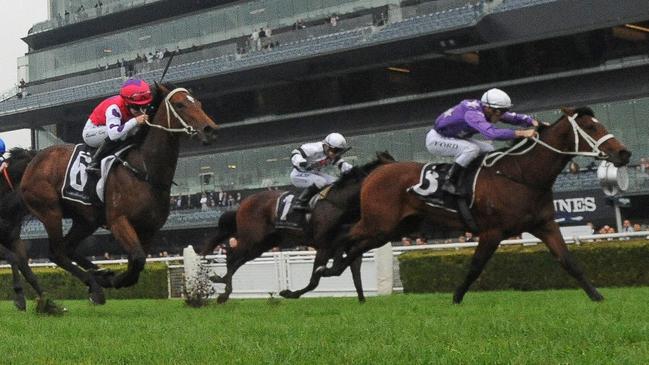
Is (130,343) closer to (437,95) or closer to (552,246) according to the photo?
(552,246)

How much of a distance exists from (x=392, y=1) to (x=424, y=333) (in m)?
28.8

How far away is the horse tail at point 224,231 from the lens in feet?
40.1

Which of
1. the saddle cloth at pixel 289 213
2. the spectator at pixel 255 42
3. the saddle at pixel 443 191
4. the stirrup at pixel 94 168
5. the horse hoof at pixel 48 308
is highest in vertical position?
the spectator at pixel 255 42

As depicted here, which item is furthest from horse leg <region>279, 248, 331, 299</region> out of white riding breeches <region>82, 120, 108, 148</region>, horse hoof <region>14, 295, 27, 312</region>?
horse hoof <region>14, 295, 27, 312</region>

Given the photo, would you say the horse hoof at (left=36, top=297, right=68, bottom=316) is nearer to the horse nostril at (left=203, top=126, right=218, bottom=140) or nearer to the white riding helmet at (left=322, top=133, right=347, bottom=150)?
the horse nostril at (left=203, top=126, right=218, bottom=140)

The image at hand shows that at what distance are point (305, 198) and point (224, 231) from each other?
229 cm

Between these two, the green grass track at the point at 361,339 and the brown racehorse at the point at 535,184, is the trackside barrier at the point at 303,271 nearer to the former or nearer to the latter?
the brown racehorse at the point at 535,184

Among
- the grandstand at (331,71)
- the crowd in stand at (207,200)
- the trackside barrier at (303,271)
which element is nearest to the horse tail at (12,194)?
the trackside barrier at (303,271)

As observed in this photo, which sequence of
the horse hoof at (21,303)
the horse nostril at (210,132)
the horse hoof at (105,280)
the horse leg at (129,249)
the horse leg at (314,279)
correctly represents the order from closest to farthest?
the horse leg at (129,249) → the horse nostril at (210,132) → the horse hoof at (105,280) → the horse leg at (314,279) → the horse hoof at (21,303)

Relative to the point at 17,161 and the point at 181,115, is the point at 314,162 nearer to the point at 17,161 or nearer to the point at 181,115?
the point at 181,115

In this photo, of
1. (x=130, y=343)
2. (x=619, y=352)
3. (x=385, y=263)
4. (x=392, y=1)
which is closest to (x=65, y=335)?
(x=130, y=343)

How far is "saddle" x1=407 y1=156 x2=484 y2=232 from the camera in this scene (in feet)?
28.1

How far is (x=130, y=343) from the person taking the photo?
532 cm

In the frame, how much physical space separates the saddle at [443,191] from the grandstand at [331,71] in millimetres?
15741
